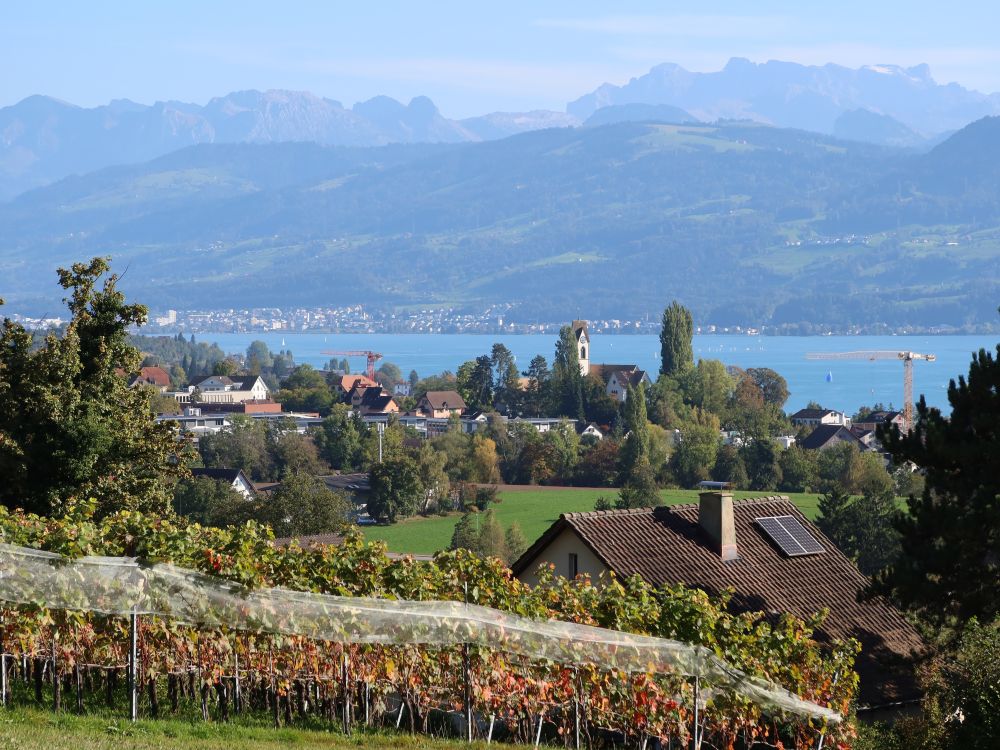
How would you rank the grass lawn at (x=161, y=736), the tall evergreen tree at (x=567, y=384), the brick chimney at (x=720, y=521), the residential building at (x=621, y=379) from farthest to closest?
the residential building at (x=621, y=379) < the tall evergreen tree at (x=567, y=384) < the brick chimney at (x=720, y=521) < the grass lawn at (x=161, y=736)

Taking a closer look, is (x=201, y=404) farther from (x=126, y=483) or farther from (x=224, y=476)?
(x=126, y=483)

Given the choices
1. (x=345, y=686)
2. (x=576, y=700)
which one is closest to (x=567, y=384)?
(x=576, y=700)

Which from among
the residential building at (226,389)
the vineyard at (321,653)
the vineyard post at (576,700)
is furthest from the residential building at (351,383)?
the vineyard post at (576,700)

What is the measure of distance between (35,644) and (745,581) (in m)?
11.1

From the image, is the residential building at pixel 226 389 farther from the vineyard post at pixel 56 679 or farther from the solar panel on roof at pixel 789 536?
the vineyard post at pixel 56 679

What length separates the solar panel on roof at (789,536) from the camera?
66.9 feet

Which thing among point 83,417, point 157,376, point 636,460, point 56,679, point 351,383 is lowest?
point 636,460

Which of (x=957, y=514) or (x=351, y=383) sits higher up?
(x=957, y=514)

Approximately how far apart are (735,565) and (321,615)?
10.5 metres

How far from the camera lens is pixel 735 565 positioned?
1967cm

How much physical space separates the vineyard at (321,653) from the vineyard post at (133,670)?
0.02 metres

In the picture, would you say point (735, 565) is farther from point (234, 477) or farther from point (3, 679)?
point (234, 477)

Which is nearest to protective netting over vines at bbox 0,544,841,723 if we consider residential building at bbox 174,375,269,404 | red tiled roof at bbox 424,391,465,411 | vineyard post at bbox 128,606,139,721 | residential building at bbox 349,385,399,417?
vineyard post at bbox 128,606,139,721

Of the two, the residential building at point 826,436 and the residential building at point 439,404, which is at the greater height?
the residential building at point 439,404
